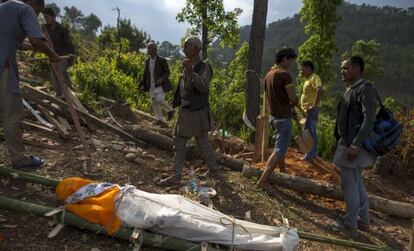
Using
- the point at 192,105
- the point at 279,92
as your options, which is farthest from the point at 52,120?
the point at 279,92

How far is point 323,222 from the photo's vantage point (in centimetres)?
504

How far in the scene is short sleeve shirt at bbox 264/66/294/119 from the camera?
512cm

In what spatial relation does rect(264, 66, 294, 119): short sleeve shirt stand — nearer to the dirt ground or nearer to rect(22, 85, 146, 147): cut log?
the dirt ground

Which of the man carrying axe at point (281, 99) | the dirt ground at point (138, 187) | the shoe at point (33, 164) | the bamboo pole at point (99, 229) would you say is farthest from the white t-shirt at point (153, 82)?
the bamboo pole at point (99, 229)

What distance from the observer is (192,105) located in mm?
4930

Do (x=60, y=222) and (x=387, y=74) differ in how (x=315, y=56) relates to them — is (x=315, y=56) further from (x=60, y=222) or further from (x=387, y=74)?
(x=387, y=74)

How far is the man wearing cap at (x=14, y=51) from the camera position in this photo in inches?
154

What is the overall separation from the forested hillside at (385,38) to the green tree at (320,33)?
35.0 m

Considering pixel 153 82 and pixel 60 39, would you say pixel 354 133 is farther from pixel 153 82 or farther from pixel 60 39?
pixel 60 39

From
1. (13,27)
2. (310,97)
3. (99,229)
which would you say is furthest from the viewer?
(310,97)

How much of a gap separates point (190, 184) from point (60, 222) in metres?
1.81

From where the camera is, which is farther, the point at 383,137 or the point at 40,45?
the point at 383,137

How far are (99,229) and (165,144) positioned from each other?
129 inches

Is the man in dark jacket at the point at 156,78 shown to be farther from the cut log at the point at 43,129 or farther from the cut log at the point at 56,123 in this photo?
the cut log at the point at 43,129
